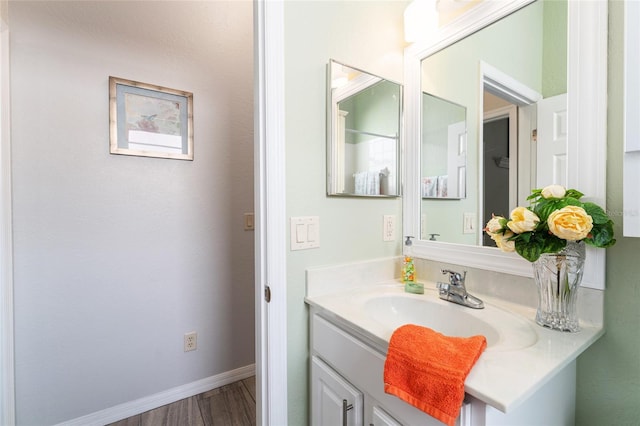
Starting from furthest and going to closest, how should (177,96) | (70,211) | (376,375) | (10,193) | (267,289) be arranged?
(177,96)
(70,211)
(10,193)
(267,289)
(376,375)

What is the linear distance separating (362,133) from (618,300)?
933 mm

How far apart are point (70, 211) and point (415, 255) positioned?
5.57 feet

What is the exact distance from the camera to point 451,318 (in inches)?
37.2

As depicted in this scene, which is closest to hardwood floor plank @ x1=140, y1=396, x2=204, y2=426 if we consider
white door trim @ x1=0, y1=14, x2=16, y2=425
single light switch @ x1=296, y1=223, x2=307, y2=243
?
white door trim @ x1=0, y1=14, x2=16, y2=425

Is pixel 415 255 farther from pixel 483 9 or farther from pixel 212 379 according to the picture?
pixel 212 379

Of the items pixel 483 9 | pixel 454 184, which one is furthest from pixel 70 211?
pixel 483 9

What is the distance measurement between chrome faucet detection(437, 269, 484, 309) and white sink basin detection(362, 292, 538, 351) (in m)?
0.02

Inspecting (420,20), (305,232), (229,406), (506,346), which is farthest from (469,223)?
(229,406)

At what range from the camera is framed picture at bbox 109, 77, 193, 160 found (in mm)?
1506

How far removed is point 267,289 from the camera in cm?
97

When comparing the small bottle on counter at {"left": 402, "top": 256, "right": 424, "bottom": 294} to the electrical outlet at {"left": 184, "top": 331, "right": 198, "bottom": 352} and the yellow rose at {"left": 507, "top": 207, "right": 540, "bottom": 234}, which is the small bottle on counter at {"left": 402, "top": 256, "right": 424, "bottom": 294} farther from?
the electrical outlet at {"left": 184, "top": 331, "right": 198, "bottom": 352}

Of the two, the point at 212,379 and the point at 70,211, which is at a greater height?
the point at 70,211

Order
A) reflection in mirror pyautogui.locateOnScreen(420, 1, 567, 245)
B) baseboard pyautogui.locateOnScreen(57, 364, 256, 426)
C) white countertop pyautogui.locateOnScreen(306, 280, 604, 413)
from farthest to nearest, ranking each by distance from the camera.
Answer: baseboard pyautogui.locateOnScreen(57, 364, 256, 426) → reflection in mirror pyautogui.locateOnScreen(420, 1, 567, 245) → white countertop pyautogui.locateOnScreen(306, 280, 604, 413)

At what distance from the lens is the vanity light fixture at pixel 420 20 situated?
3.89 ft
